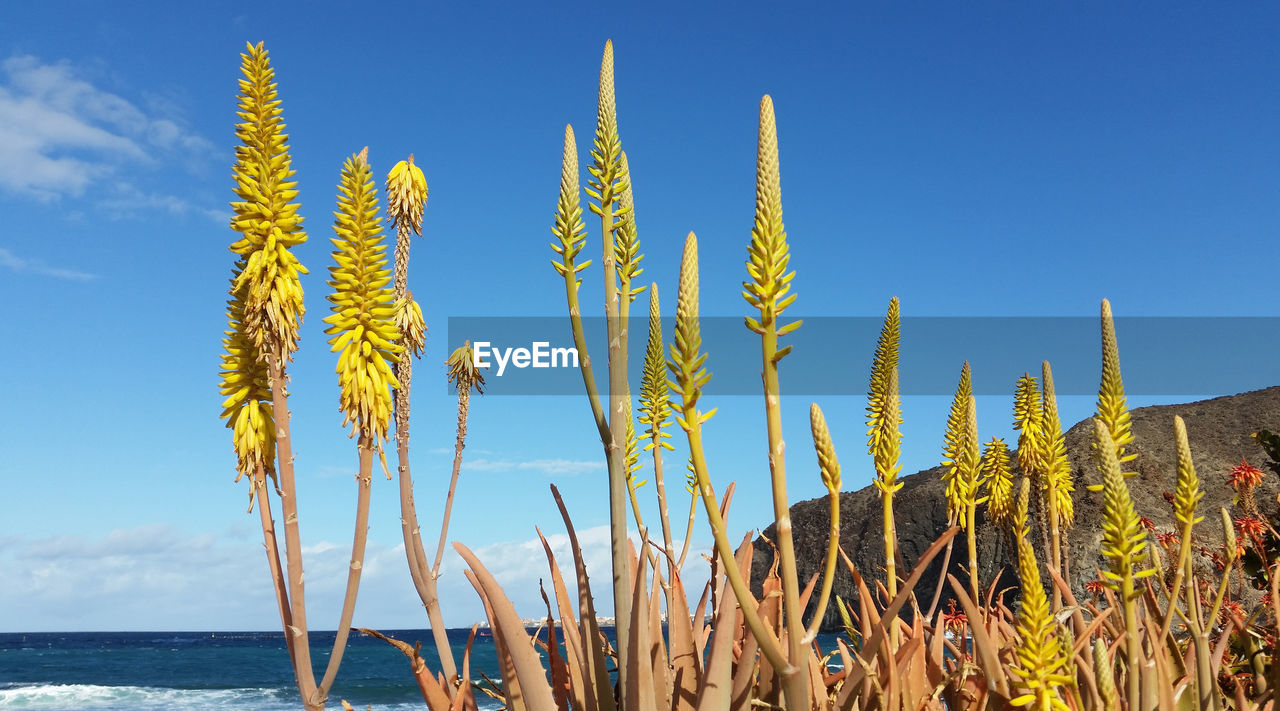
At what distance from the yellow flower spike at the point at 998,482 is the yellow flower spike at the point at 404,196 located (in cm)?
593

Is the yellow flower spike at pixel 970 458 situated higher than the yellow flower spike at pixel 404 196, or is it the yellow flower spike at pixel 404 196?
the yellow flower spike at pixel 404 196

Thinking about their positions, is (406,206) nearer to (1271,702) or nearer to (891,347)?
(891,347)

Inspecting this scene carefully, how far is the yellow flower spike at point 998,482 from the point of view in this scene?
6281 mm

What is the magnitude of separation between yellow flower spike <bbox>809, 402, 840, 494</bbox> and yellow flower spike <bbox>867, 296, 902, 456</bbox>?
1.38 metres

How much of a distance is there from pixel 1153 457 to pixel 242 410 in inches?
1436

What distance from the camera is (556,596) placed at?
2217 millimetres

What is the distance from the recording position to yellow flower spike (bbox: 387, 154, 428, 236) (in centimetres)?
898

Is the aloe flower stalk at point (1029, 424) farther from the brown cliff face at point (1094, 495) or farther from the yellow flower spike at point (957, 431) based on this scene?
the brown cliff face at point (1094, 495)

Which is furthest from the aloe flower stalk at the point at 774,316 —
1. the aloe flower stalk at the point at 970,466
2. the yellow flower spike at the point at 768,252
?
the aloe flower stalk at the point at 970,466

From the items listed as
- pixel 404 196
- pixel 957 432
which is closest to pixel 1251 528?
pixel 957 432

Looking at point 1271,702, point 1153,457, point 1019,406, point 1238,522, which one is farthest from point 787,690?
point 1153,457

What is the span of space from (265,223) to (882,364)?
2.37 metres

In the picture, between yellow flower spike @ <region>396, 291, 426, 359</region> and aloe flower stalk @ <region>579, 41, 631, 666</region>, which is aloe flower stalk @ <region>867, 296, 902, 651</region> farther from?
yellow flower spike @ <region>396, 291, 426, 359</region>

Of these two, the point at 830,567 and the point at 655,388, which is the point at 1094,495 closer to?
the point at 655,388
